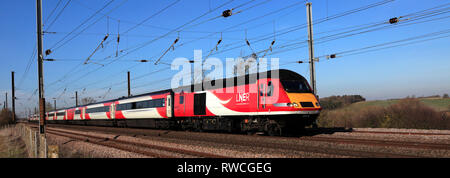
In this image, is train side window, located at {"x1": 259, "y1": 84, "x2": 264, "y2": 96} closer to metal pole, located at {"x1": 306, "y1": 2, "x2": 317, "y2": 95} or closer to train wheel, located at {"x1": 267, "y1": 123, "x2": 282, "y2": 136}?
train wheel, located at {"x1": 267, "y1": 123, "x2": 282, "y2": 136}

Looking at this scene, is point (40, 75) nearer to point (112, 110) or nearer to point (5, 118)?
point (112, 110)

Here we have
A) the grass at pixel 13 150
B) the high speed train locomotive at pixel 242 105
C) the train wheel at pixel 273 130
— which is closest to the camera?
the high speed train locomotive at pixel 242 105

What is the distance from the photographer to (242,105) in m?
15.6

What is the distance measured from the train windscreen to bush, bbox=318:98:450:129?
27.8 ft

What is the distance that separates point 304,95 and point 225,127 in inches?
192

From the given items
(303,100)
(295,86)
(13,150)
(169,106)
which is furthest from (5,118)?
(303,100)

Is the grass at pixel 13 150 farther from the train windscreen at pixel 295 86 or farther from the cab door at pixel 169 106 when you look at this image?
the train windscreen at pixel 295 86

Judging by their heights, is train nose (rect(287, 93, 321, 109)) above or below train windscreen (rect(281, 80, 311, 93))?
below

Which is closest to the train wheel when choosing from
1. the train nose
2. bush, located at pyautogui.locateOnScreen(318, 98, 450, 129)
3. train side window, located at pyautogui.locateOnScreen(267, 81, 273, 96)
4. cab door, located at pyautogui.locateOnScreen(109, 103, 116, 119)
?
train side window, located at pyautogui.locateOnScreen(267, 81, 273, 96)

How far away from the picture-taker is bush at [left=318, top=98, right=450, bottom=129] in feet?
61.8

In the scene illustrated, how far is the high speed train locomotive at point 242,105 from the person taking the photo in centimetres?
1409

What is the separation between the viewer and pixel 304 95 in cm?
1451

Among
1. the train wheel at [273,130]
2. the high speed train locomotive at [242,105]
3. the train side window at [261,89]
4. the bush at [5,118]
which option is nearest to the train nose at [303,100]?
the high speed train locomotive at [242,105]
